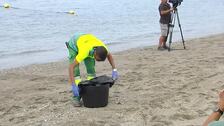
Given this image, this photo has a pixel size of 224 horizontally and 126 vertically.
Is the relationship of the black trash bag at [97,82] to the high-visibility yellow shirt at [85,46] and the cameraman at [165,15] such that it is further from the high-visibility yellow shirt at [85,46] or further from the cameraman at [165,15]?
the cameraman at [165,15]

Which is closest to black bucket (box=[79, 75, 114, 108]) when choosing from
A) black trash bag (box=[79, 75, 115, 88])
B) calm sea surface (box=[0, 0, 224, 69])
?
black trash bag (box=[79, 75, 115, 88])

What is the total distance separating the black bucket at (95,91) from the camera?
5655 mm

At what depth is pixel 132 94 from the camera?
6.53m

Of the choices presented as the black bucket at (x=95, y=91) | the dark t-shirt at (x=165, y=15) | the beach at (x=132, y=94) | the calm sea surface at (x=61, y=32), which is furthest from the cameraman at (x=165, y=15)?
the black bucket at (x=95, y=91)

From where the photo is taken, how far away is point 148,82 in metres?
7.26

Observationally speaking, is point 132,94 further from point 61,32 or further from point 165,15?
point 61,32

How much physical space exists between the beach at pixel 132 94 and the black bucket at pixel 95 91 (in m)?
0.09

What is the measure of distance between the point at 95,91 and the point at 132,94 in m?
1.02

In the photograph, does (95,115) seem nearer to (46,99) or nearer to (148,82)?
(46,99)

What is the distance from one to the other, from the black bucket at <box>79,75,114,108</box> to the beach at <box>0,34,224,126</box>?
0.09 metres

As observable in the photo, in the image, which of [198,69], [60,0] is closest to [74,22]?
[198,69]

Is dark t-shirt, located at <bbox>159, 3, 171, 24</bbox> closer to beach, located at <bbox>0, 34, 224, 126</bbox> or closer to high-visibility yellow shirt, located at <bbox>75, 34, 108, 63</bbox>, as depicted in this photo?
beach, located at <bbox>0, 34, 224, 126</bbox>

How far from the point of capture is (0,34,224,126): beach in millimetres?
5355

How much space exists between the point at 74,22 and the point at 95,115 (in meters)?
16.9
